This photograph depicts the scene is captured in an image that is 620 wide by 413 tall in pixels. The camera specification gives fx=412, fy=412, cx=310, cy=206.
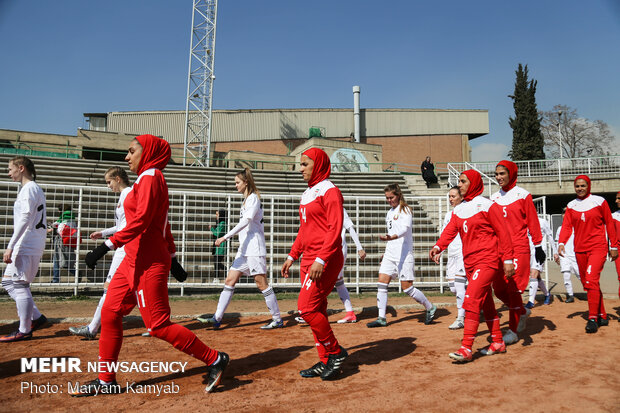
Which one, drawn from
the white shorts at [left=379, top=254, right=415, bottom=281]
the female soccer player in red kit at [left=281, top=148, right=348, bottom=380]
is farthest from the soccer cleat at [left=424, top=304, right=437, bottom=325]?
the female soccer player in red kit at [left=281, top=148, right=348, bottom=380]

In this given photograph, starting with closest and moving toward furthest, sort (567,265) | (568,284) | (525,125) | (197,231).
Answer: (568,284) → (567,265) → (197,231) → (525,125)

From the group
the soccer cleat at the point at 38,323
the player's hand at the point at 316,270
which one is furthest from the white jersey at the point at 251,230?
the soccer cleat at the point at 38,323

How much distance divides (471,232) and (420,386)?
195cm

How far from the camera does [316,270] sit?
3.71 m

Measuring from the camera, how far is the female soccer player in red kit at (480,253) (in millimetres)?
4492

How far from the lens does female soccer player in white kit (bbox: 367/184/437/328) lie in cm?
656

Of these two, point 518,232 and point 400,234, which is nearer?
point 518,232

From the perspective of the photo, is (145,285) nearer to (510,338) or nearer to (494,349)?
(494,349)

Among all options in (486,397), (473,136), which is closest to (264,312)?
(486,397)

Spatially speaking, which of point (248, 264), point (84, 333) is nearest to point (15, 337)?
point (84, 333)

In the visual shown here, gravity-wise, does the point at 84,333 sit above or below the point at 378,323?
above

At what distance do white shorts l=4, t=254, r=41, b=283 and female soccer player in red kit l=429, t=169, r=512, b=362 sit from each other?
5355mm

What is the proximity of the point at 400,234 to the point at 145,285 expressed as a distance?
4249 mm

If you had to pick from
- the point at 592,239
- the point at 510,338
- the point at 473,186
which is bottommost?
the point at 510,338
